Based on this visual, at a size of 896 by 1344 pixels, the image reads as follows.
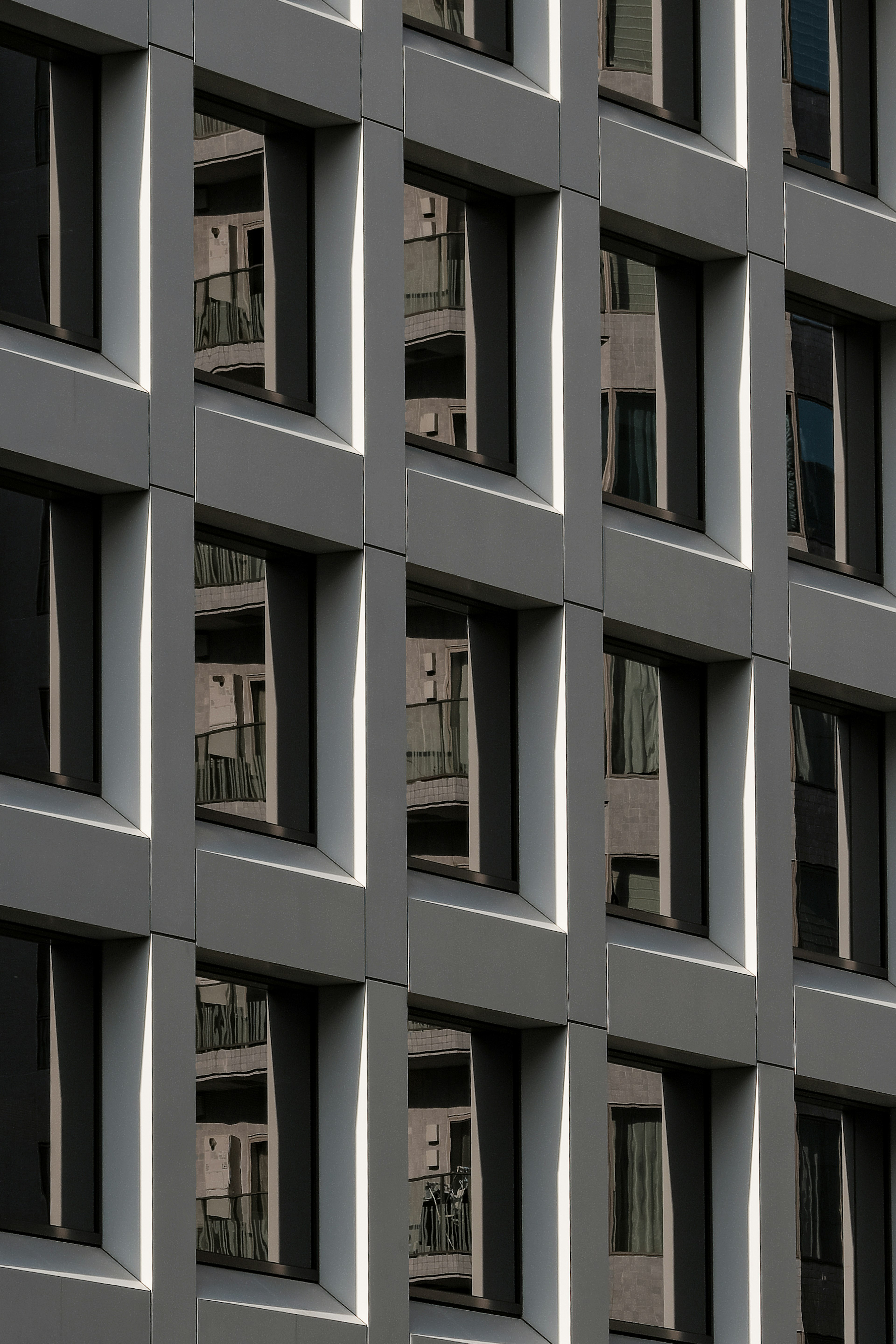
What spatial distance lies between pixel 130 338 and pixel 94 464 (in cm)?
139

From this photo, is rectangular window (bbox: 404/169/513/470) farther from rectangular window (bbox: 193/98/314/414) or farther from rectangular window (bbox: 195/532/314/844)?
rectangular window (bbox: 195/532/314/844)

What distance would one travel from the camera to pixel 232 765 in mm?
30641

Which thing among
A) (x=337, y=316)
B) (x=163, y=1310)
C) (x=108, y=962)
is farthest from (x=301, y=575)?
(x=163, y=1310)

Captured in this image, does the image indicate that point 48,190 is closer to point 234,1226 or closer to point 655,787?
point 655,787

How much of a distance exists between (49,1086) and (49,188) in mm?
7967

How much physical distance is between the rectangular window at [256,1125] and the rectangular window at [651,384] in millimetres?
7316

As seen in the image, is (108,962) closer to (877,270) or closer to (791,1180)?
(791,1180)

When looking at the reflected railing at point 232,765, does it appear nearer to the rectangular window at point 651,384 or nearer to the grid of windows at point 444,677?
the grid of windows at point 444,677

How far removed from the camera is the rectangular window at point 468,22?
110ft

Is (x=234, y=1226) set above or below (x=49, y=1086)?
below

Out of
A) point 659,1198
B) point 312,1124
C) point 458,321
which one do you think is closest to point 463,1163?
point 312,1124

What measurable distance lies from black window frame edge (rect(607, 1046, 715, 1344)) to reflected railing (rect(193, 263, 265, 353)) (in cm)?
790

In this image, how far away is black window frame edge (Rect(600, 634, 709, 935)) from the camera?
34.2m

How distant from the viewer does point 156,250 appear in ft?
98.3
